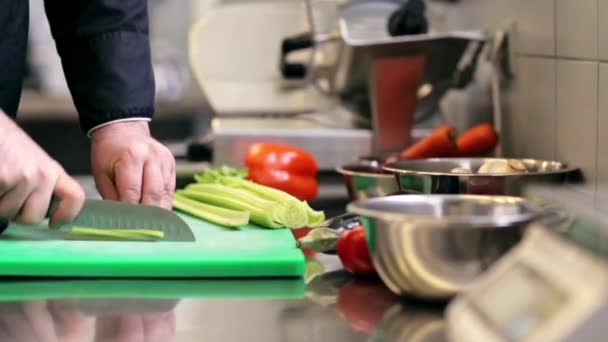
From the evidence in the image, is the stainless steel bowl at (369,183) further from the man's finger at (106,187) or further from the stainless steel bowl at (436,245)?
the stainless steel bowl at (436,245)

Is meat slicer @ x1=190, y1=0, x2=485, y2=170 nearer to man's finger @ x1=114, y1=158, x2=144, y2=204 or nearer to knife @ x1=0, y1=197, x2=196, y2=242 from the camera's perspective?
man's finger @ x1=114, y1=158, x2=144, y2=204

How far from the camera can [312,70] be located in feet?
6.31

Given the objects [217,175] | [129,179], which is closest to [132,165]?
[129,179]

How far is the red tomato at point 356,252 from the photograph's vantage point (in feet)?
3.24

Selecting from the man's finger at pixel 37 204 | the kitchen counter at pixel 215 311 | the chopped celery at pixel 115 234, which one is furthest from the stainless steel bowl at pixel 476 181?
the man's finger at pixel 37 204

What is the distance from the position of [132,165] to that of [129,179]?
19 millimetres

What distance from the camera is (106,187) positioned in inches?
52.2

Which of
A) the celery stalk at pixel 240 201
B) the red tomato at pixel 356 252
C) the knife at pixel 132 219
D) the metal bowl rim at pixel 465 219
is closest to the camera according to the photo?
the metal bowl rim at pixel 465 219

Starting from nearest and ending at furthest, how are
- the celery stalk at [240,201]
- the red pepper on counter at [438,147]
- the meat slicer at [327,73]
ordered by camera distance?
the celery stalk at [240,201] → the red pepper on counter at [438,147] → the meat slicer at [327,73]

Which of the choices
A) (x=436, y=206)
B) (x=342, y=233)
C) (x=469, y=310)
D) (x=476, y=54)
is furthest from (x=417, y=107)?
(x=469, y=310)

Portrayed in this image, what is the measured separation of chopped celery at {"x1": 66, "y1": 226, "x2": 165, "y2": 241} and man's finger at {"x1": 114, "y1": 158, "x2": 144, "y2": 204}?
15 cm

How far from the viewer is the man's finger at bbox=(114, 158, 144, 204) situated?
1271mm

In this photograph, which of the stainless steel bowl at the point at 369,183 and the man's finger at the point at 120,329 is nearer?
the man's finger at the point at 120,329

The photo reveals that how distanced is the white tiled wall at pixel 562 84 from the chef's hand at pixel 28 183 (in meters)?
0.50
